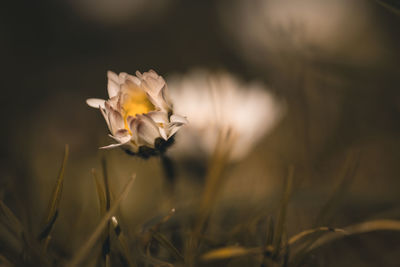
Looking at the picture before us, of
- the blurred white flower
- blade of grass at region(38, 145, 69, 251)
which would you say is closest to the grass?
blade of grass at region(38, 145, 69, 251)

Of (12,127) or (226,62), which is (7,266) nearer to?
(12,127)

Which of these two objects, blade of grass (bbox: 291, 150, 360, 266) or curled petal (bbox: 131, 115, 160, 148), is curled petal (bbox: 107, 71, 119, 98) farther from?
blade of grass (bbox: 291, 150, 360, 266)

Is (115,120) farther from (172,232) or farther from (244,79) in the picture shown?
(244,79)

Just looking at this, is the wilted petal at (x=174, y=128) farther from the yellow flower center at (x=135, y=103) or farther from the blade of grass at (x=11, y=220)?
the blade of grass at (x=11, y=220)

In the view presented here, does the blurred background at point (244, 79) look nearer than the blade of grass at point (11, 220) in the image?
No

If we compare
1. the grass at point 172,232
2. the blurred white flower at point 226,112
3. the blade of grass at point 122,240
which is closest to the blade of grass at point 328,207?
the grass at point 172,232

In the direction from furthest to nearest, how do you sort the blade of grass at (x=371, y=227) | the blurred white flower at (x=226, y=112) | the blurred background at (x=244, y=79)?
the blurred white flower at (x=226, y=112) → the blurred background at (x=244, y=79) → the blade of grass at (x=371, y=227)
